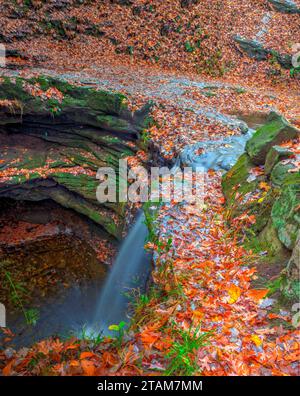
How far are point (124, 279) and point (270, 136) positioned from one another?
159 inches

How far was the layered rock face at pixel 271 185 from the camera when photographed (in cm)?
361

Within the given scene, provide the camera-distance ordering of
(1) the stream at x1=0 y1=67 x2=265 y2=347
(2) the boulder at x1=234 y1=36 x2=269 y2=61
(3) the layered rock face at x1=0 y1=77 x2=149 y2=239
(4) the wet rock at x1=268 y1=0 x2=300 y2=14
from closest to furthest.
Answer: (1) the stream at x1=0 y1=67 x2=265 y2=347 < (3) the layered rock face at x1=0 y1=77 x2=149 y2=239 < (2) the boulder at x1=234 y1=36 x2=269 y2=61 < (4) the wet rock at x1=268 y1=0 x2=300 y2=14

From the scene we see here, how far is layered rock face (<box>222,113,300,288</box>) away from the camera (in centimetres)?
361

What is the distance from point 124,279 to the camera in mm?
6641

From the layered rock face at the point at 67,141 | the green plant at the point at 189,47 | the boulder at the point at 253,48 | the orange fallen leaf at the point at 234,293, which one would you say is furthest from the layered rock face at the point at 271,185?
the green plant at the point at 189,47

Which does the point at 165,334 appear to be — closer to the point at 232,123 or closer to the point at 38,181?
the point at 232,123

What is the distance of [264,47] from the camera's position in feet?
43.1

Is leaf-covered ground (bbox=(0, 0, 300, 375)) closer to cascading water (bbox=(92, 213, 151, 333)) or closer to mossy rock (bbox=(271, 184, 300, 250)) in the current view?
mossy rock (bbox=(271, 184, 300, 250))

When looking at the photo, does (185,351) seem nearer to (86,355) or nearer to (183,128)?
(86,355)

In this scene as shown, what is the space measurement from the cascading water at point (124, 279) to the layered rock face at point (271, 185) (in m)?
1.95

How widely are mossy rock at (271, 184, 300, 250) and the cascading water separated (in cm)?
248

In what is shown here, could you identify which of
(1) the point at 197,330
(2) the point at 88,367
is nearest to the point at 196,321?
(1) the point at 197,330

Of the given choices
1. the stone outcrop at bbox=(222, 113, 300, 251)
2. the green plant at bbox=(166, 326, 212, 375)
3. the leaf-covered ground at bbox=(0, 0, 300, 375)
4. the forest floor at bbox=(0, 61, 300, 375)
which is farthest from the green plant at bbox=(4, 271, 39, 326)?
the stone outcrop at bbox=(222, 113, 300, 251)

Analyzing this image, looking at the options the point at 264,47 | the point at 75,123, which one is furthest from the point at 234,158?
the point at 264,47
